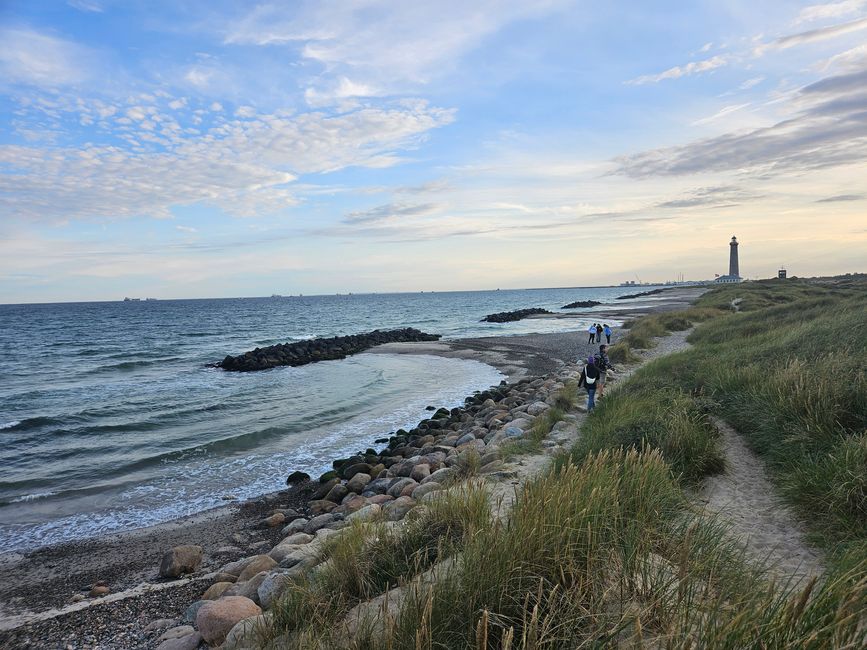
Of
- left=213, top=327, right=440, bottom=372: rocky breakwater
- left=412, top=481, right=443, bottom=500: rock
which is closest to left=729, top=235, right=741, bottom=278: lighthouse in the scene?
left=213, top=327, right=440, bottom=372: rocky breakwater

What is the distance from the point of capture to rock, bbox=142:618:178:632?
583 centimetres

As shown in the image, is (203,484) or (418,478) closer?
(418,478)

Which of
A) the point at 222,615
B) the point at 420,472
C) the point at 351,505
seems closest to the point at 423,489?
the point at 351,505

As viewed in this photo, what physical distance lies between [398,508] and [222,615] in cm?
324

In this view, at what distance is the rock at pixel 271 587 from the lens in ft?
17.0

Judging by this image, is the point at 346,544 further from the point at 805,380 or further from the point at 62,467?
the point at 62,467

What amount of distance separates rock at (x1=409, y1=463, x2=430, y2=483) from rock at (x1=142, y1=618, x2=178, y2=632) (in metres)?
5.00

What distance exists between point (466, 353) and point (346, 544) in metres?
29.0

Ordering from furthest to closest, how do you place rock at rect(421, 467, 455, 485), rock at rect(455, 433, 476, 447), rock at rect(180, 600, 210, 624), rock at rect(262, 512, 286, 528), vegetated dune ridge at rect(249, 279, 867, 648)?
rock at rect(455, 433, 476, 447) < rock at rect(262, 512, 286, 528) < rock at rect(421, 467, 455, 485) < rock at rect(180, 600, 210, 624) < vegetated dune ridge at rect(249, 279, 867, 648)

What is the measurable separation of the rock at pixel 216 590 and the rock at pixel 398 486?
3575 millimetres

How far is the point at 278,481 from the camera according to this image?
38.4ft

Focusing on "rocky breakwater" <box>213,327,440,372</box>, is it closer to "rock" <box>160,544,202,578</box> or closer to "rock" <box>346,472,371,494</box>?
"rock" <box>346,472,371,494</box>

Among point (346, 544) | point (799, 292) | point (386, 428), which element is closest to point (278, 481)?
point (386, 428)

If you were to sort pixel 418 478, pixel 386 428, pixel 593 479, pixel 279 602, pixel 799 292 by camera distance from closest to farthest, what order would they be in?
pixel 279 602 → pixel 593 479 → pixel 418 478 → pixel 386 428 → pixel 799 292
